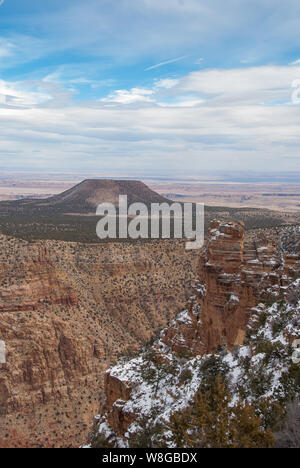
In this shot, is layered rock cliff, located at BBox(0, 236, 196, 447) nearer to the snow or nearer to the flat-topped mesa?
the flat-topped mesa

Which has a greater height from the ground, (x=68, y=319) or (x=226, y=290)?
(x=226, y=290)

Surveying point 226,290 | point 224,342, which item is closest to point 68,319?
point 226,290

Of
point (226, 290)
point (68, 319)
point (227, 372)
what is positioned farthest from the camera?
point (68, 319)

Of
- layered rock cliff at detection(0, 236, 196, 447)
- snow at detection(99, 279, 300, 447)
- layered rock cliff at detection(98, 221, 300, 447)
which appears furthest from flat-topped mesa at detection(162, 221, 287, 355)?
layered rock cliff at detection(0, 236, 196, 447)


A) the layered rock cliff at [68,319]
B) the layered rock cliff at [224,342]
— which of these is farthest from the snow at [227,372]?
the layered rock cliff at [68,319]

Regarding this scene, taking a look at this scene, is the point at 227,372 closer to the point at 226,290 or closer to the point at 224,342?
the point at 224,342
